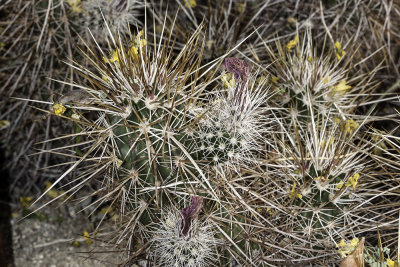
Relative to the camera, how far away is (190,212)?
1149 millimetres

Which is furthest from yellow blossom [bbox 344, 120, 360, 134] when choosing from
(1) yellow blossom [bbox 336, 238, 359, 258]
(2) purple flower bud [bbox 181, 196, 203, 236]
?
(2) purple flower bud [bbox 181, 196, 203, 236]

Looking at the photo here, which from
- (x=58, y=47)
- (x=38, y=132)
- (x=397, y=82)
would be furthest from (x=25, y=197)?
(x=397, y=82)

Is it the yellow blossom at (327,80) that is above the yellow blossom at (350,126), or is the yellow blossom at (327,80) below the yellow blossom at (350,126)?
above

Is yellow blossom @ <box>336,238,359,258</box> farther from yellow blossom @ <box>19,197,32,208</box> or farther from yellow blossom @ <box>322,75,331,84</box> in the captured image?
yellow blossom @ <box>19,197,32,208</box>

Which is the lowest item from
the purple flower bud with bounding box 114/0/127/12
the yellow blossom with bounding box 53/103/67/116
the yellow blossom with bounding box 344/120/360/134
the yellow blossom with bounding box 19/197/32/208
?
the yellow blossom with bounding box 19/197/32/208

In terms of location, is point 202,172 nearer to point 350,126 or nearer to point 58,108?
point 58,108

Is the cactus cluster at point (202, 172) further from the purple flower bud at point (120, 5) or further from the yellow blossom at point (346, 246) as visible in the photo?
the purple flower bud at point (120, 5)

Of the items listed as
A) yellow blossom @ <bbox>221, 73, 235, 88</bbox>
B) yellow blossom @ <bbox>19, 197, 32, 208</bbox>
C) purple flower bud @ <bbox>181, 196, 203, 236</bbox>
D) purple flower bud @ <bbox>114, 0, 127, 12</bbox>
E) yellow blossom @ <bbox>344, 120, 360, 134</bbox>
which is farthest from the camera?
yellow blossom @ <bbox>19, 197, 32, 208</bbox>

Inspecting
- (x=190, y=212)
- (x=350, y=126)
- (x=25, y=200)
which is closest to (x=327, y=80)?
(x=350, y=126)

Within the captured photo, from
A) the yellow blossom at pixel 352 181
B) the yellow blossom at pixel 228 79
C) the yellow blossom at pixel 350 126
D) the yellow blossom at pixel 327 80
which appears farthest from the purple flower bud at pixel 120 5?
the yellow blossom at pixel 352 181

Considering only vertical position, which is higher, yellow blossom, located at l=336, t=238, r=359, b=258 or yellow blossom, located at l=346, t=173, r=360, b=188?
yellow blossom, located at l=346, t=173, r=360, b=188

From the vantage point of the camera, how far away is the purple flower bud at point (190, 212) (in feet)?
3.77

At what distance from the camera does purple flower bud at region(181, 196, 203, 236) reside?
3.77 ft

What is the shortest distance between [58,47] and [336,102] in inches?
39.0
